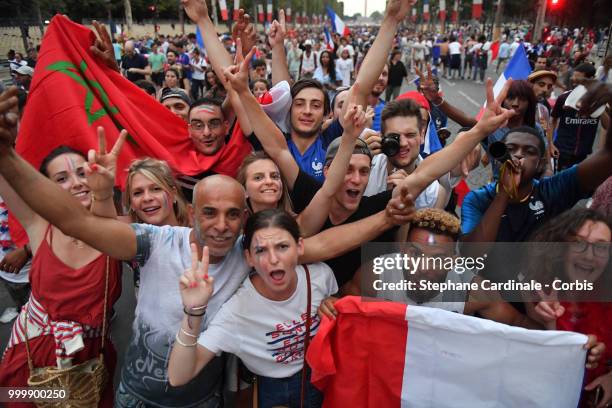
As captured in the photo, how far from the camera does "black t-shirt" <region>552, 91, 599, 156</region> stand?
5.20 metres

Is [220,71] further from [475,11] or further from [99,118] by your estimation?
[475,11]

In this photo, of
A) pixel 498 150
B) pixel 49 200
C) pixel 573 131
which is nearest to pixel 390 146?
pixel 498 150

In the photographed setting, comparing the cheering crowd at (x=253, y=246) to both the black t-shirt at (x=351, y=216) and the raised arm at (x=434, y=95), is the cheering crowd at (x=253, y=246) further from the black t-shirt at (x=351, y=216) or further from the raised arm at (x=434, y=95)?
the raised arm at (x=434, y=95)

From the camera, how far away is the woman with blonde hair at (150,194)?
2.45 meters

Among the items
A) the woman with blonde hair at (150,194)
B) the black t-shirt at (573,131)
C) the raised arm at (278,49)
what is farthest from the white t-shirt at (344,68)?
the woman with blonde hair at (150,194)

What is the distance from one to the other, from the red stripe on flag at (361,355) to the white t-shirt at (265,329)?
0.10 m

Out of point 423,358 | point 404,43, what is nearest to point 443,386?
point 423,358

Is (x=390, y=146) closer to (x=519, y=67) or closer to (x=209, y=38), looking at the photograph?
(x=209, y=38)

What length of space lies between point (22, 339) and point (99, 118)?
1557 mm

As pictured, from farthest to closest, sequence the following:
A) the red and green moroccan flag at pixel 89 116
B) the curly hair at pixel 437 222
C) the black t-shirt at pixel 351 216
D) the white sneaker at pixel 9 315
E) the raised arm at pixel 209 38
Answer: the white sneaker at pixel 9 315, the raised arm at pixel 209 38, the red and green moroccan flag at pixel 89 116, the black t-shirt at pixel 351 216, the curly hair at pixel 437 222

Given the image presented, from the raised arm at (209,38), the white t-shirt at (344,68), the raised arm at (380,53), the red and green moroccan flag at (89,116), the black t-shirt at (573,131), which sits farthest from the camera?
the white t-shirt at (344,68)

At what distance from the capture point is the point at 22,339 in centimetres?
211

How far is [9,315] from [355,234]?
3.29 meters
